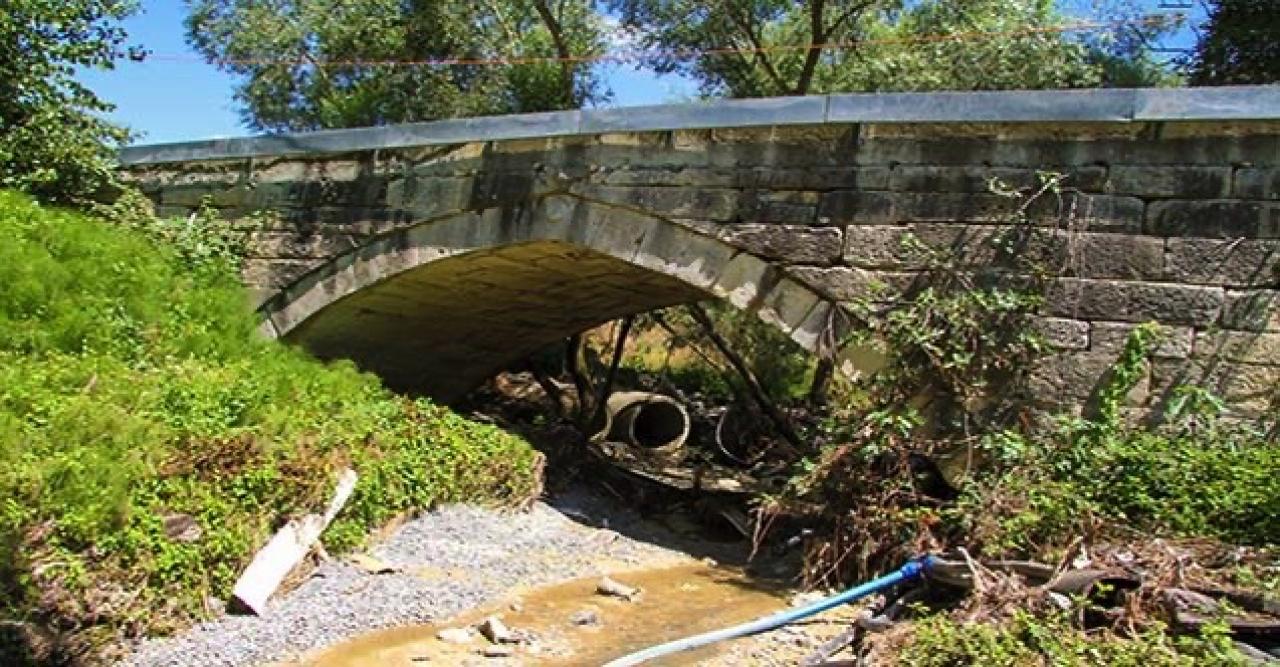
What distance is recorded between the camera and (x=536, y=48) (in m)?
12.8

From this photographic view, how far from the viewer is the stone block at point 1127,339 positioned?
5125 millimetres

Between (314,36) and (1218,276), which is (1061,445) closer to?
(1218,276)

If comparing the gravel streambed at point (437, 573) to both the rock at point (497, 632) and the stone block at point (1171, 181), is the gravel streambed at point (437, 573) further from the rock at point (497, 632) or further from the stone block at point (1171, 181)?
the stone block at point (1171, 181)

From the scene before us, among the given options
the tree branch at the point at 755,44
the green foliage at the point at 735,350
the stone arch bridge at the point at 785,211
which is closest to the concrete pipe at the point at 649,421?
the green foliage at the point at 735,350

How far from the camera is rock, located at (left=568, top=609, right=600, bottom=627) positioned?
5273mm

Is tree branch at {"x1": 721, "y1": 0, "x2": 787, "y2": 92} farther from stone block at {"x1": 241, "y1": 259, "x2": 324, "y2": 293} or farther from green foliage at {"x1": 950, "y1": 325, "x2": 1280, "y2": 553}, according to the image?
green foliage at {"x1": 950, "y1": 325, "x2": 1280, "y2": 553}

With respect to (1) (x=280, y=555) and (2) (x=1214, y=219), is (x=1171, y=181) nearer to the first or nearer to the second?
(2) (x=1214, y=219)

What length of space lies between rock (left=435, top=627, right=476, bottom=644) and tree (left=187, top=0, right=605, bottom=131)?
8.20 m

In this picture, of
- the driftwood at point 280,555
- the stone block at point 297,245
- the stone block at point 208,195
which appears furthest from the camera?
the stone block at point 208,195

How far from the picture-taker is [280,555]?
4953 millimetres

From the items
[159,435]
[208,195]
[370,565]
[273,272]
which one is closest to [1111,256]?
[370,565]

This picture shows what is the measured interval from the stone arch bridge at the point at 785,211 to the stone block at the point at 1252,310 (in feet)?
0.04

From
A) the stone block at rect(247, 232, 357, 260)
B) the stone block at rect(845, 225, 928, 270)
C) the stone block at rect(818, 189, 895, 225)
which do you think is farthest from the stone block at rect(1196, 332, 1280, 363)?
the stone block at rect(247, 232, 357, 260)

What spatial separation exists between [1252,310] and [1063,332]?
82 cm
